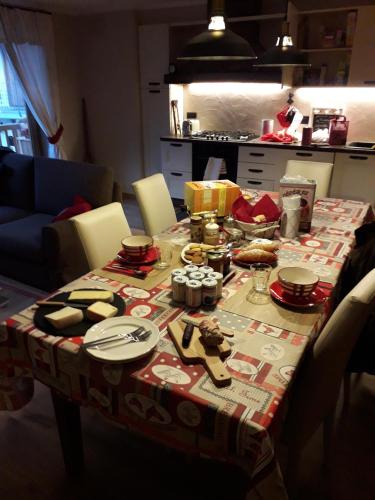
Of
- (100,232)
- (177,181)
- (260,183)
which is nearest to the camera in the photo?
(100,232)

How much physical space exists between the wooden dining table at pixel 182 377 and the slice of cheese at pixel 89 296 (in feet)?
0.27

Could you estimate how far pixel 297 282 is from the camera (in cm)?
146

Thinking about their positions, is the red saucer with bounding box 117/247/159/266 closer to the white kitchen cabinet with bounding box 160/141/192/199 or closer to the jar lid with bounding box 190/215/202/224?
the jar lid with bounding box 190/215/202/224

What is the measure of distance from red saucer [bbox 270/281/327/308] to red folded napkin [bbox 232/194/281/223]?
63 centimetres

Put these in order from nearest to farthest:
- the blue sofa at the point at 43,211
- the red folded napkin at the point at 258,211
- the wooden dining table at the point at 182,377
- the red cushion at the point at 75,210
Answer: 1. the wooden dining table at the point at 182,377
2. the red folded napkin at the point at 258,211
3. the blue sofa at the point at 43,211
4. the red cushion at the point at 75,210

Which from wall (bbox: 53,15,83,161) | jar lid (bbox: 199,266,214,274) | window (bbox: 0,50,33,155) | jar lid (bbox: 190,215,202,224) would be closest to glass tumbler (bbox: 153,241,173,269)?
jar lid (bbox: 190,215,202,224)

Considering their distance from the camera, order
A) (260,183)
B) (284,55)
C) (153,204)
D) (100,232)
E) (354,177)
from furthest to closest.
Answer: (260,183) < (354,177) < (153,204) < (284,55) < (100,232)

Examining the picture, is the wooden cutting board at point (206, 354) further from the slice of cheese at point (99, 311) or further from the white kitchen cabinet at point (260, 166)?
the white kitchen cabinet at point (260, 166)

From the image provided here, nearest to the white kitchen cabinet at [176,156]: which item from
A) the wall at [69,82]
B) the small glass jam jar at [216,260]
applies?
the wall at [69,82]

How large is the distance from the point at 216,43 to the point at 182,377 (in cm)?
135

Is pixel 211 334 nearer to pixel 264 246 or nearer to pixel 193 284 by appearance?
pixel 193 284

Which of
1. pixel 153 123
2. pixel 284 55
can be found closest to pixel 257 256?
pixel 284 55

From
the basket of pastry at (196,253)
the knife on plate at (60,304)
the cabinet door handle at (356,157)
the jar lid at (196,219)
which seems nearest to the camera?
the knife on plate at (60,304)

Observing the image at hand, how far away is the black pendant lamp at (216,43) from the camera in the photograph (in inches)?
65.6
